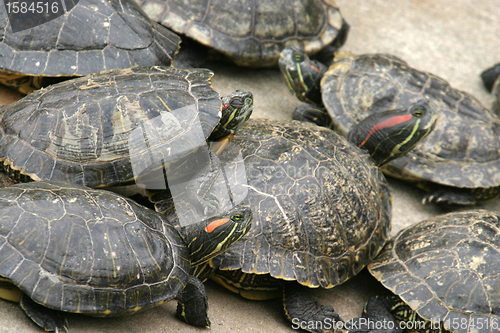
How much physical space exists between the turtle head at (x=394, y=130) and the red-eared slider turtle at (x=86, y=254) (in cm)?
220

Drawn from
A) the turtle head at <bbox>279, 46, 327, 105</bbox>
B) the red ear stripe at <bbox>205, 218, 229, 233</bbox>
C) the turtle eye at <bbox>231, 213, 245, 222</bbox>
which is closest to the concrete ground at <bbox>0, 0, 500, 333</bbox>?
the turtle head at <bbox>279, 46, 327, 105</bbox>

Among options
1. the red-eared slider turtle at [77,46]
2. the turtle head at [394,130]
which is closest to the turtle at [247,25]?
the red-eared slider turtle at [77,46]

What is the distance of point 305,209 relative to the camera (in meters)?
3.44

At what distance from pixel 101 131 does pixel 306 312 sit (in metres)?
2.10

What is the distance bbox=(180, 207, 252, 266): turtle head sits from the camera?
9.68 feet

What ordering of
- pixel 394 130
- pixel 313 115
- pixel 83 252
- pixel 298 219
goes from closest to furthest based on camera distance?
pixel 83 252 → pixel 298 219 → pixel 394 130 → pixel 313 115

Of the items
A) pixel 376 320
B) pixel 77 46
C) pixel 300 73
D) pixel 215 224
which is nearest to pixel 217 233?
pixel 215 224

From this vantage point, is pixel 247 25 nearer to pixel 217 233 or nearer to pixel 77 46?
pixel 77 46

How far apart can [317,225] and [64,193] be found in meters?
1.87

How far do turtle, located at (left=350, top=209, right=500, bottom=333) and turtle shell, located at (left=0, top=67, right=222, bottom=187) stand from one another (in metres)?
1.96

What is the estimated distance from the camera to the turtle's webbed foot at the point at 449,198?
5.00 meters

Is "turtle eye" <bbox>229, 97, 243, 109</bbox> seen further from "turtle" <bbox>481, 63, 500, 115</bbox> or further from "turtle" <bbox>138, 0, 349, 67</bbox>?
"turtle" <bbox>481, 63, 500, 115</bbox>

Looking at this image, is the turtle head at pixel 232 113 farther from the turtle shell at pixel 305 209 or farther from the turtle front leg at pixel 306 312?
the turtle front leg at pixel 306 312

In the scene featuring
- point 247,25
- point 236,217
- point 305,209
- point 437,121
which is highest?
point 247,25
